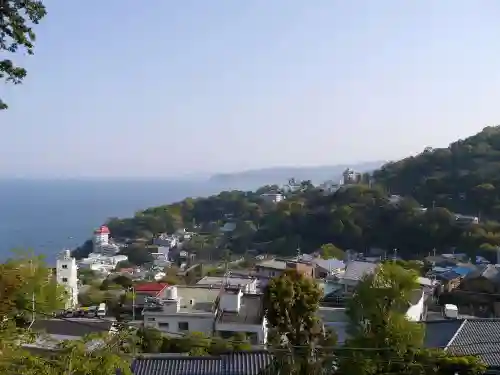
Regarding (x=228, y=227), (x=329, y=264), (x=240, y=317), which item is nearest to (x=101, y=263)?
(x=329, y=264)

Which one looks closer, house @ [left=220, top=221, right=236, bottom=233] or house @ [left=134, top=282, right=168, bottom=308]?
house @ [left=134, top=282, right=168, bottom=308]

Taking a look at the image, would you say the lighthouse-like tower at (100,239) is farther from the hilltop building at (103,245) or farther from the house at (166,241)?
the house at (166,241)

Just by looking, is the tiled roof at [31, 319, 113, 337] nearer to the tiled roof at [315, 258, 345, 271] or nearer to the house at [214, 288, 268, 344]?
the house at [214, 288, 268, 344]

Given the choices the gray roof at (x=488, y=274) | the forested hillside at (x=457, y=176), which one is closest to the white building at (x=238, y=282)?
the gray roof at (x=488, y=274)

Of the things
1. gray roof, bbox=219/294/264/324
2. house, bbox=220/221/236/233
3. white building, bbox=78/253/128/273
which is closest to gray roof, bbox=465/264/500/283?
gray roof, bbox=219/294/264/324

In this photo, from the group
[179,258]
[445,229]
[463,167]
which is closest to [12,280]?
[445,229]
